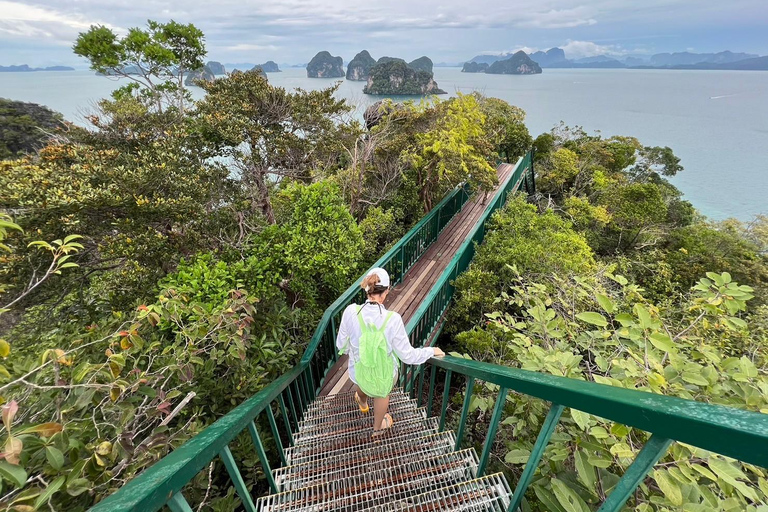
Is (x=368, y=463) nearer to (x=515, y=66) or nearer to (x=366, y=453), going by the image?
(x=366, y=453)

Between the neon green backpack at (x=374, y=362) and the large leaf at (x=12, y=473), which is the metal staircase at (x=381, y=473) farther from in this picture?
the large leaf at (x=12, y=473)

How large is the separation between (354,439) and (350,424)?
279mm

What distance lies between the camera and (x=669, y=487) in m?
1.05

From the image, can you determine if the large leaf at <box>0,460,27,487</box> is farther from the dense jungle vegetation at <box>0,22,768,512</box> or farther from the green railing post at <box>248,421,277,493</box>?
the green railing post at <box>248,421,277,493</box>

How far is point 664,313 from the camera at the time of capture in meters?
5.91

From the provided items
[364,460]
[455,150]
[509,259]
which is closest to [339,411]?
[364,460]

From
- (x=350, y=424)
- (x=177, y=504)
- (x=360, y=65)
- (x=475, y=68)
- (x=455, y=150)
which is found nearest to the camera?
(x=177, y=504)

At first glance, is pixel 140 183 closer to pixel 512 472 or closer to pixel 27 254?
pixel 27 254

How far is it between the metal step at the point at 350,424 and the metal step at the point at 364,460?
401 mm

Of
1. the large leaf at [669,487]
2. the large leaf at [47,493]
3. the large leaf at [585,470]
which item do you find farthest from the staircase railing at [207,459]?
the large leaf at [669,487]

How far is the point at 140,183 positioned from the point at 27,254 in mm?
1567

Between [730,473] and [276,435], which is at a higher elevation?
[730,473]

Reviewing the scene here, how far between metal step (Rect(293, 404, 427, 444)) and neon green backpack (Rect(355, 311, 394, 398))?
1.99 feet

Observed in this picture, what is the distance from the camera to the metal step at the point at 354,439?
8.68 feet
